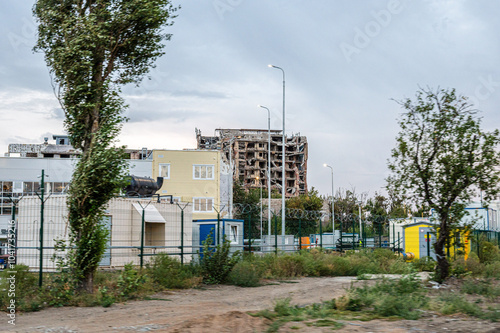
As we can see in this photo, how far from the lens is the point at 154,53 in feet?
56.0

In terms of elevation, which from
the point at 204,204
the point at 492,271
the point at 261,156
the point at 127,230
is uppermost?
the point at 261,156

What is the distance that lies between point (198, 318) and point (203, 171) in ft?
172

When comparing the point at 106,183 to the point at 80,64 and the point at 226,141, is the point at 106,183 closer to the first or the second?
the point at 80,64

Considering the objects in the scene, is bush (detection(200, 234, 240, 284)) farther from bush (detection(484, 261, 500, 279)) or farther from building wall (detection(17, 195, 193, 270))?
bush (detection(484, 261, 500, 279))

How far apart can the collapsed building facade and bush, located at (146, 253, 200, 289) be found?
121549mm

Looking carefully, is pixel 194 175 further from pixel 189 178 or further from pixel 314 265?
pixel 314 265

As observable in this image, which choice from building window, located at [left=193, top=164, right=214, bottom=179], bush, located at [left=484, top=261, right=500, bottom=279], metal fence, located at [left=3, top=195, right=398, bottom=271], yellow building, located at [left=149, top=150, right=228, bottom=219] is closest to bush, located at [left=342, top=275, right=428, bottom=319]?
metal fence, located at [left=3, top=195, right=398, bottom=271]

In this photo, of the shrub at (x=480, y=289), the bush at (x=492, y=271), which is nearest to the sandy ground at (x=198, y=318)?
the shrub at (x=480, y=289)

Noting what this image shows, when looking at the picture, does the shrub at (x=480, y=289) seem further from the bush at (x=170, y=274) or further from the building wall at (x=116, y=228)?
the building wall at (x=116, y=228)

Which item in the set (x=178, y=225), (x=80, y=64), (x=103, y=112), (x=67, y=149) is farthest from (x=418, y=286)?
(x=67, y=149)

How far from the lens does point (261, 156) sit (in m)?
153

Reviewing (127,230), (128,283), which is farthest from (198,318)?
(127,230)

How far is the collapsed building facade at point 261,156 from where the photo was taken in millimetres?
147625

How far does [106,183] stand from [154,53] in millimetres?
4712
